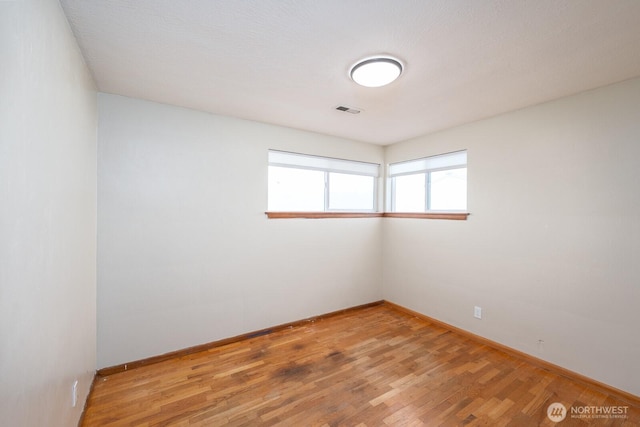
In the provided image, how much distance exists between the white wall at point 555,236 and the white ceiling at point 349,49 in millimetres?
320

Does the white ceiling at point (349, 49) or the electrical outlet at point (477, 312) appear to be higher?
the white ceiling at point (349, 49)

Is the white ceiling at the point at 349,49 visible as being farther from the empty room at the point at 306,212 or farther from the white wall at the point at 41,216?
the white wall at the point at 41,216

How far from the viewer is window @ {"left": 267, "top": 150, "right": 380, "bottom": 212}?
10.8 feet

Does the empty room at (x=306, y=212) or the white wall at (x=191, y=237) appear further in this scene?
the white wall at (x=191, y=237)

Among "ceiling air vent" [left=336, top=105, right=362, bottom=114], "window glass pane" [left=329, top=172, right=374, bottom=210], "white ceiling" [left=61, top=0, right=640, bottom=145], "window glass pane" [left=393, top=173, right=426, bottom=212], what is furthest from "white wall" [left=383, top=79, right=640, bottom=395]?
"ceiling air vent" [left=336, top=105, right=362, bottom=114]

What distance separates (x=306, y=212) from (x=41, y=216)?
2.48 metres

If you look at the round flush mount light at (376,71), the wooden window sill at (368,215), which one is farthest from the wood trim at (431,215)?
the round flush mount light at (376,71)

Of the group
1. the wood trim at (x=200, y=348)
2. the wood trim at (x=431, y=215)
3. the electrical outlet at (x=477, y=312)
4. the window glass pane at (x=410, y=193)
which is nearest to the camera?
the wood trim at (x=200, y=348)

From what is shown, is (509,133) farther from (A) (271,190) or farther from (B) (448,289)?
(A) (271,190)

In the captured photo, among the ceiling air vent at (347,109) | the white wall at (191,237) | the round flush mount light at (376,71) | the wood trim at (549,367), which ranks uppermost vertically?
the ceiling air vent at (347,109)

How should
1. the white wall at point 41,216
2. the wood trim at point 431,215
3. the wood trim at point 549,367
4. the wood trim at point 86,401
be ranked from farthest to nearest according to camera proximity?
the wood trim at point 431,215 < the wood trim at point 549,367 < the wood trim at point 86,401 < the white wall at point 41,216

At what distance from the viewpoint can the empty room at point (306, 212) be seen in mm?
1335

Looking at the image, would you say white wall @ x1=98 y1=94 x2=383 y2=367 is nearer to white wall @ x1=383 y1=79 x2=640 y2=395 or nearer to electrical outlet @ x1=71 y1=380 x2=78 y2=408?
electrical outlet @ x1=71 y1=380 x2=78 y2=408

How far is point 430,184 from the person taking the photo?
3590 millimetres
